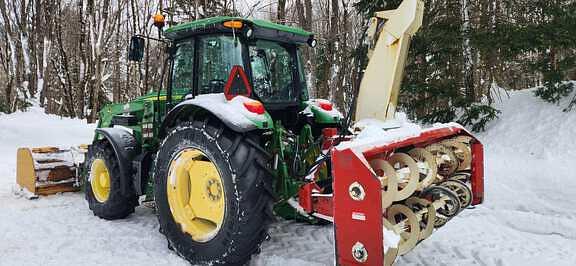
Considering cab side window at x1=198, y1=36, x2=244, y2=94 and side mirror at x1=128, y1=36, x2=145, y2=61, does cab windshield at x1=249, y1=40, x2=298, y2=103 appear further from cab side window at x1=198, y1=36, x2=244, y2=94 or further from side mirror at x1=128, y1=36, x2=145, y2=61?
side mirror at x1=128, y1=36, x2=145, y2=61

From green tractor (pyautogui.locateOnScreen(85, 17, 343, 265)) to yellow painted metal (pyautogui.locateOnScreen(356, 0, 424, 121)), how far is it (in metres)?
0.66

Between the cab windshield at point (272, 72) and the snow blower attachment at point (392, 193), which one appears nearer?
the snow blower attachment at point (392, 193)

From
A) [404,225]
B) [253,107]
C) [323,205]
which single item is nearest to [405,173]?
[404,225]

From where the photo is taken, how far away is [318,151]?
13.5 ft

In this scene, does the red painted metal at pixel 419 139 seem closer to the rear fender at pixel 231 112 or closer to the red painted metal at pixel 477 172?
the red painted metal at pixel 477 172

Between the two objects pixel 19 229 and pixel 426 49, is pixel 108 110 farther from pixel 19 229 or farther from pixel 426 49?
pixel 426 49

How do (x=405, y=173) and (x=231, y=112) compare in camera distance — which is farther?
(x=405, y=173)

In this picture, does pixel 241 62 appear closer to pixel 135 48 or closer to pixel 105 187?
pixel 135 48

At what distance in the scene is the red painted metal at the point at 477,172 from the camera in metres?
4.07

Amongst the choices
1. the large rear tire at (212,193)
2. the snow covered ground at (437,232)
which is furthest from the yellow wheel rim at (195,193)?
the snow covered ground at (437,232)

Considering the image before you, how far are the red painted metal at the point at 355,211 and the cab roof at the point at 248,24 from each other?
1715 mm

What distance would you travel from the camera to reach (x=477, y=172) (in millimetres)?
4094

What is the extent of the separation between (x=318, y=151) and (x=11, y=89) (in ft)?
53.4

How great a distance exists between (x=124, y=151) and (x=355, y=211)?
3.13 metres
